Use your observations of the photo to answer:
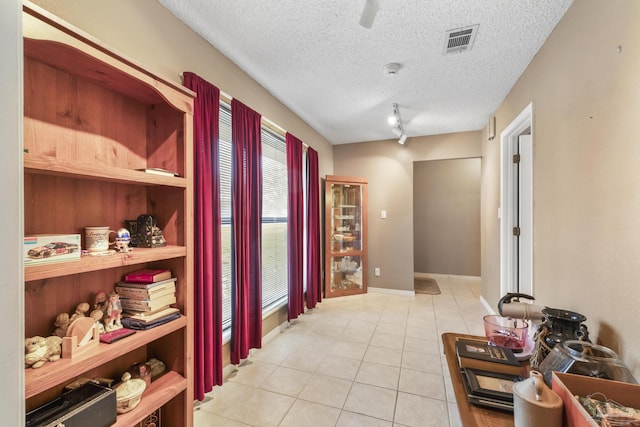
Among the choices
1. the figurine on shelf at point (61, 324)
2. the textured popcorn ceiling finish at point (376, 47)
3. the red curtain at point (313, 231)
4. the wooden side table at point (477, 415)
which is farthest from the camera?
the red curtain at point (313, 231)

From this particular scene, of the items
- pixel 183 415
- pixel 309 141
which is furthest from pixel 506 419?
pixel 309 141

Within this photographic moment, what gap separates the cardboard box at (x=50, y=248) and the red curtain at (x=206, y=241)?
736 mm

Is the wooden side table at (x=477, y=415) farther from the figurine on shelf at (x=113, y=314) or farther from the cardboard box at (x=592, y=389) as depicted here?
the figurine on shelf at (x=113, y=314)

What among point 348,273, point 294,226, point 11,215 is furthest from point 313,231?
point 11,215

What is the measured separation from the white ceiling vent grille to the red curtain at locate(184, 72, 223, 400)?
5.67ft

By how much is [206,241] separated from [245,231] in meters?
0.49

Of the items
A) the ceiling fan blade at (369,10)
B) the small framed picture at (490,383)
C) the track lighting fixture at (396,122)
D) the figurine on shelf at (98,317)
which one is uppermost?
the track lighting fixture at (396,122)

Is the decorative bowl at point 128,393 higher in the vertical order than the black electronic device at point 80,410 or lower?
lower

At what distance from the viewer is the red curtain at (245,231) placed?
86.4 inches

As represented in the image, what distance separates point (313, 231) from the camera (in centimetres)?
380

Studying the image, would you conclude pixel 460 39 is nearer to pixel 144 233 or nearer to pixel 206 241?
pixel 206 241

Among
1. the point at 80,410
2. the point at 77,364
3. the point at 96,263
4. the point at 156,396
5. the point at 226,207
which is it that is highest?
the point at 226,207

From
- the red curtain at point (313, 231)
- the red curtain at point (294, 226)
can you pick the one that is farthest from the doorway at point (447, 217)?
the red curtain at point (294, 226)

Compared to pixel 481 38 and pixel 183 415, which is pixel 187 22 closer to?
pixel 481 38
